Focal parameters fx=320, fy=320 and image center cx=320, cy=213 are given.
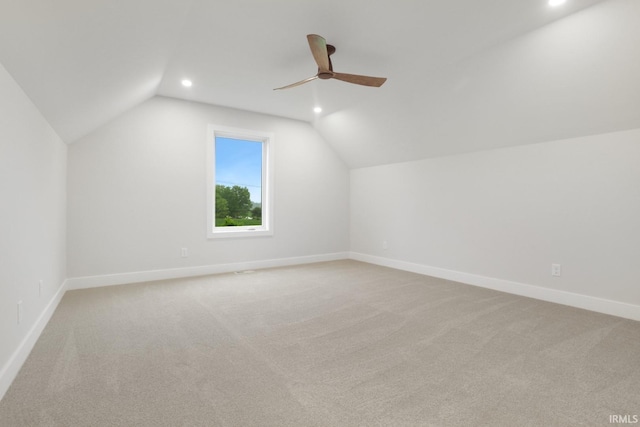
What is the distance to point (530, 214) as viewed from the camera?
3.71 meters

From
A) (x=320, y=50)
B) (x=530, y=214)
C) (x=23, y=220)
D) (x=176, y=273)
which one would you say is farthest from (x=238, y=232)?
(x=530, y=214)

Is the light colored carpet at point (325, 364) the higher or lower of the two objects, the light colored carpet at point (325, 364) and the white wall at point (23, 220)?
the lower

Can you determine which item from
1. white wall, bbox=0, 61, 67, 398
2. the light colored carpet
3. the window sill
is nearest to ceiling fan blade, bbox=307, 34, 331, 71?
white wall, bbox=0, 61, 67, 398

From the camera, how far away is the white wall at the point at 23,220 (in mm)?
1820

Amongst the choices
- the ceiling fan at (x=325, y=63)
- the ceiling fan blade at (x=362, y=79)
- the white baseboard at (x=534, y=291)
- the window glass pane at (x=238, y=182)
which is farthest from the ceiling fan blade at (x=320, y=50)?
the white baseboard at (x=534, y=291)

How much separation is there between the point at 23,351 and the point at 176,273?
2.44 meters

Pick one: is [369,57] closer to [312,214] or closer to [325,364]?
[325,364]

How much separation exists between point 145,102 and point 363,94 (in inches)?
116

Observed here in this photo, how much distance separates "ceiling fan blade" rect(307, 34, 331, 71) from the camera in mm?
2424

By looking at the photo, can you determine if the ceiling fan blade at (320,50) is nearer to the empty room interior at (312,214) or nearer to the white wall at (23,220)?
the empty room interior at (312,214)

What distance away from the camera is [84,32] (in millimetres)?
1812

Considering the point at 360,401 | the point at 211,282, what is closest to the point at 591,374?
the point at 360,401

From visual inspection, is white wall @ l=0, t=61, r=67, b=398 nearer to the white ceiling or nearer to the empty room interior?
the empty room interior

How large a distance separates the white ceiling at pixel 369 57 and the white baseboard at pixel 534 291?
170 cm
